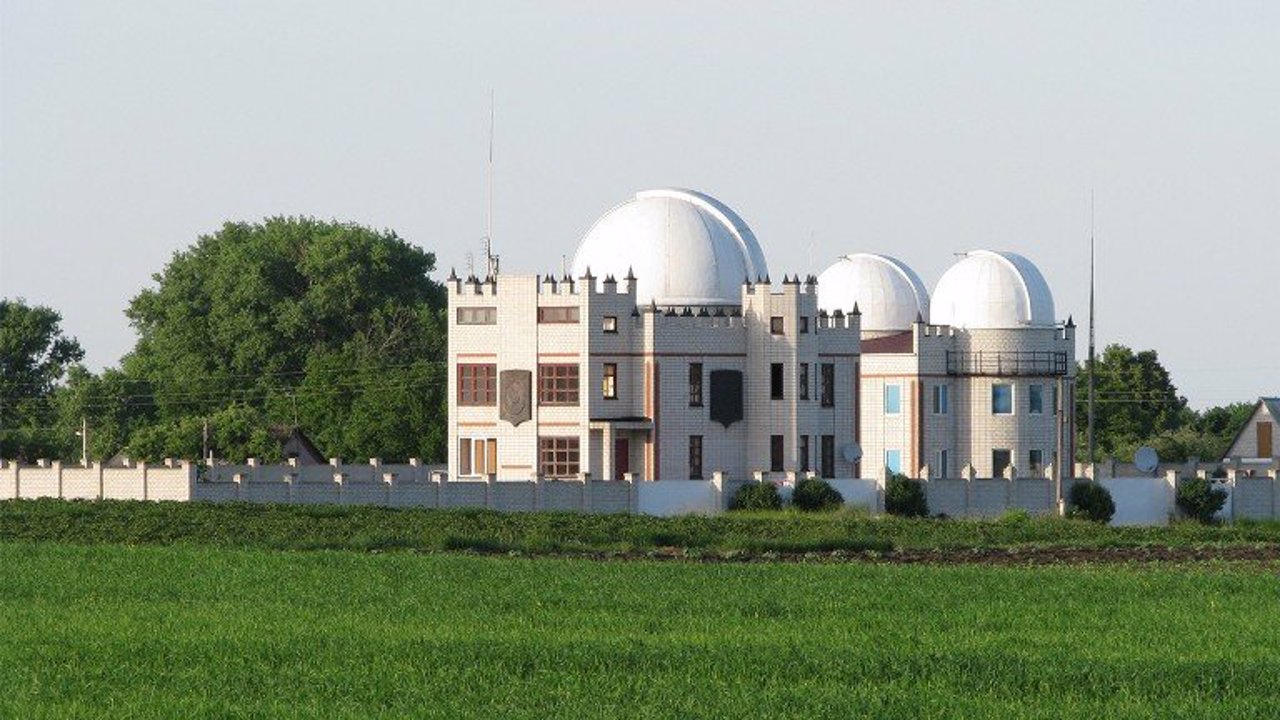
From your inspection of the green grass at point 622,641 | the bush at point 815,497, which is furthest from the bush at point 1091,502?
the green grass at point 622,641

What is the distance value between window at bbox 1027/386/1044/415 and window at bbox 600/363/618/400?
18.5 metres

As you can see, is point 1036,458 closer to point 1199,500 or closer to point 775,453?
point 1199,500

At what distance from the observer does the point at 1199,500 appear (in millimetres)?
73688

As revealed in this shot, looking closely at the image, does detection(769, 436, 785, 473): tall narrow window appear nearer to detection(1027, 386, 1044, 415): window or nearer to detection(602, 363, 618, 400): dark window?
detection(602, 363, 618, 400): dark window

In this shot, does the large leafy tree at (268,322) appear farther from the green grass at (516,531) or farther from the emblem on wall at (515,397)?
the green grass at (516,531)

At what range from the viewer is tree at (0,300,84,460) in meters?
104

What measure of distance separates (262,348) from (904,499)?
134ft

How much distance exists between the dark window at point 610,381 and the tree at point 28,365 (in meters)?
38.2

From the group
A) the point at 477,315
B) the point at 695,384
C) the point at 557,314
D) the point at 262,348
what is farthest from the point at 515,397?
the point at 262,348

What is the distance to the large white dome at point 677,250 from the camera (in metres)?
74.6

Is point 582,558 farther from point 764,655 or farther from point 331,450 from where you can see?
point 331,450

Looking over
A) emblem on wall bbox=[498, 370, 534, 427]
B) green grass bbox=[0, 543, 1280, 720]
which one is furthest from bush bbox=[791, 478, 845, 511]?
green grass bbox=[0, 543, 1280, 720]

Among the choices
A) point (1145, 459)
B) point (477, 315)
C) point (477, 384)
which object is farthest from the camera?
point (1145, 459)

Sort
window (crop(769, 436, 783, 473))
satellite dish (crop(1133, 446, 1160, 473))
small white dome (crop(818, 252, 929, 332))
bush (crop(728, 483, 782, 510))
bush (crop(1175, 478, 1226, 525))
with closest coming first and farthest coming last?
bush (crop(728, 483, 782, 510))
window (crop(769, 436, 783, 473))
bush (crop(1175, 478, 1226, 525))
satellite dish (crop(1133, 446, 1160, 473))
small white dome (crop(818, 252, 929, 332))
